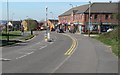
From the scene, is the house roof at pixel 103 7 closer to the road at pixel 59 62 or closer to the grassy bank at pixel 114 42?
the grassy bank at pixel 114 42

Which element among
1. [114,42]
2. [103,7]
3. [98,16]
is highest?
[103,7]

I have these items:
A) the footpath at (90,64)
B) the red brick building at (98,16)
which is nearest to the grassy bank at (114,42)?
the footpath at (90,64)

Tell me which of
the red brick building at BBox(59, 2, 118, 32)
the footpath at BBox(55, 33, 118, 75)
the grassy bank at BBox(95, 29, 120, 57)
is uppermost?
the red brick building at BBox(59, 2, 118, 32)

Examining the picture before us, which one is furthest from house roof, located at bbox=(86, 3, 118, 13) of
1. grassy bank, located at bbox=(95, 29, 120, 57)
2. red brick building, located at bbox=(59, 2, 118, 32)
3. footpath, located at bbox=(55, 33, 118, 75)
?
footpath, located at bbox=(55, 33, 118, 75)

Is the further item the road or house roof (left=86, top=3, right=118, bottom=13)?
house roof (left=86, top=3, right=118, bottom=13)

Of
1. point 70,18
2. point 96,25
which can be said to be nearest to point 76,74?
point 96,25

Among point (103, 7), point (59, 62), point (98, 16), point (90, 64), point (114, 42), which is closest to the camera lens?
point (90, 64)

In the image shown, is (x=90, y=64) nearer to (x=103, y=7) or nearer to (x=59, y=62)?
(x=59, y=62)

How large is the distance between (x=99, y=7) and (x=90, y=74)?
93.8 m

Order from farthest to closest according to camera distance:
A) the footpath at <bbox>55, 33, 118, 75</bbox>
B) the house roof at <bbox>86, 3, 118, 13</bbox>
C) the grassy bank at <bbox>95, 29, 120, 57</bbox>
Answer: the house roof at <bbox>86, 3, 118, 13</bbox> → the grassy bank at <bbox>95, 29, 120, 57</bbox> → the footpath at <bbox>55, 33, 118, 75</bbox>

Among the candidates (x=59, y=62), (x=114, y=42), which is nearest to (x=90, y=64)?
(x=59, y=62)

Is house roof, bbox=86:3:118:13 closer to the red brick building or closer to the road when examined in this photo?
the red brick building

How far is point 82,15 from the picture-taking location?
106562mm

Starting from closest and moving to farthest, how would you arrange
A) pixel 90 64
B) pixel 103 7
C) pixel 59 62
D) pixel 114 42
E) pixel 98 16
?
pixel 90 64 → pixel 59 62 → pixel 114 42 → pixel 98 16 → pixel 103 7
